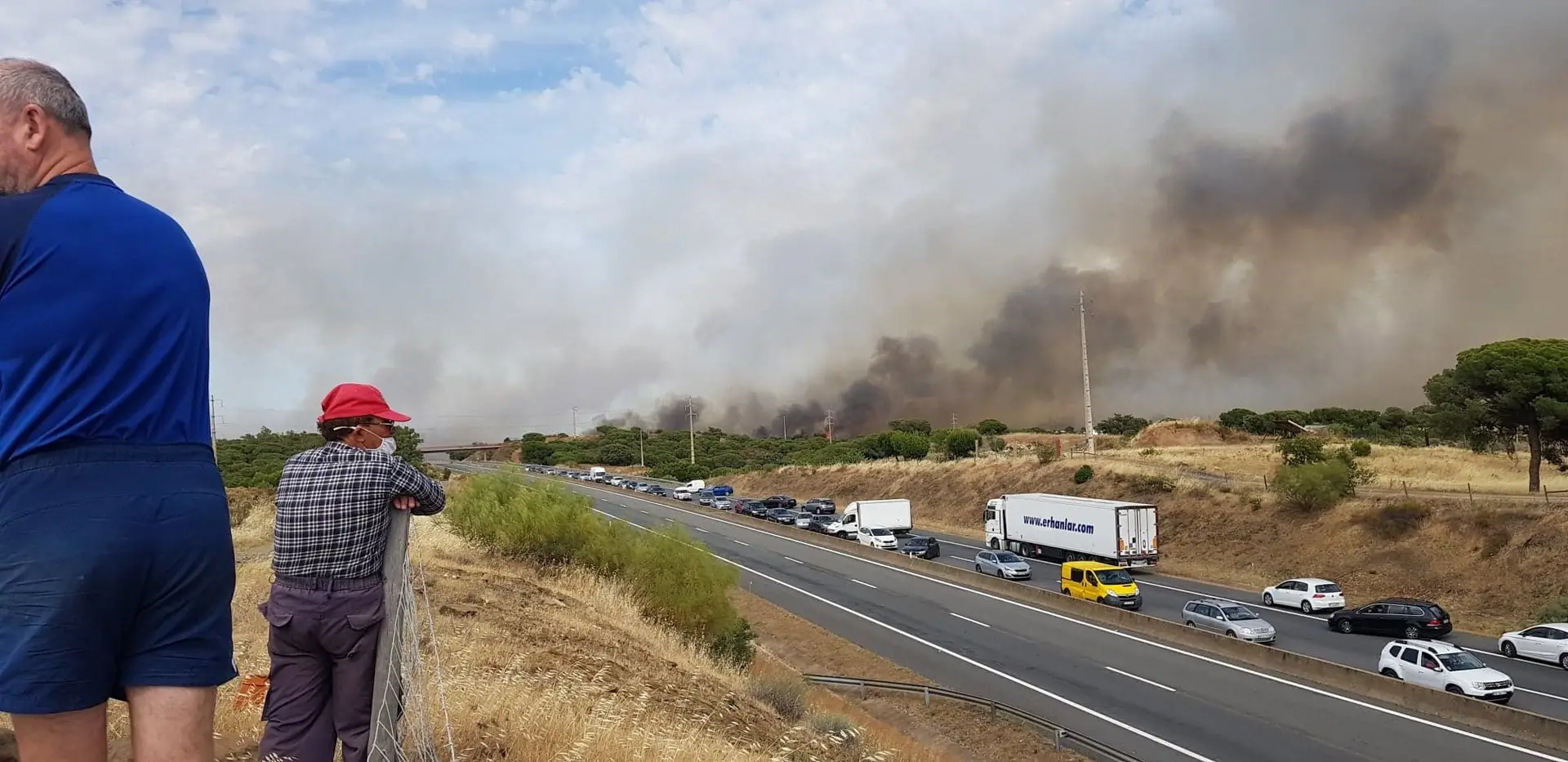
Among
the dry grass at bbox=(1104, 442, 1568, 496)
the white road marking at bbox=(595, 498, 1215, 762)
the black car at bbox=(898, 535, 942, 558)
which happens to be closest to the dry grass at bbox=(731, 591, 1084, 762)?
the white road marking at bbox=(595, 498, 1215, 762)

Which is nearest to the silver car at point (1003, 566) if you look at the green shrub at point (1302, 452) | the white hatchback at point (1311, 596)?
the white hatchback at point (1311, 596)

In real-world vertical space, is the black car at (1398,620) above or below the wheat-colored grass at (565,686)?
below

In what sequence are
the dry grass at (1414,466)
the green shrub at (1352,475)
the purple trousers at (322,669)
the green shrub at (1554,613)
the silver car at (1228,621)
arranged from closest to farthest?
the purple trousers at (322,669)
the silver car at (1228,621)
the green shrub at (1554,613)
the green shrub at (1352,475)
the dry grass at (1414,466)

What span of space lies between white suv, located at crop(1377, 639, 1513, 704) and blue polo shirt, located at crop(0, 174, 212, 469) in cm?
2639

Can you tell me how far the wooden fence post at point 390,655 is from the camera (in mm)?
4465

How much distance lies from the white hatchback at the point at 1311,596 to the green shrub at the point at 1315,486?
1059 centimetres

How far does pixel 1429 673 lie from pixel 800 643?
56.0 feet

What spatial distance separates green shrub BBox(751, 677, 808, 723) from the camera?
49.0ft

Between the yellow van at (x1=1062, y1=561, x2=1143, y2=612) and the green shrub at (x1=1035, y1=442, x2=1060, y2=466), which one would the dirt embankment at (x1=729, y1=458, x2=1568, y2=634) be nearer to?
the green shrub at (x1=1035, y1=442, x2=1060, y2=466)

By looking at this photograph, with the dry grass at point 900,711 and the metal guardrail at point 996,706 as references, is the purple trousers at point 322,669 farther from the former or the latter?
the metal guardrail at point 996,706

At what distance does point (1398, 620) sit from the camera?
95.8 feet

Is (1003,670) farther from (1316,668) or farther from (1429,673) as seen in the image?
(1429,673)

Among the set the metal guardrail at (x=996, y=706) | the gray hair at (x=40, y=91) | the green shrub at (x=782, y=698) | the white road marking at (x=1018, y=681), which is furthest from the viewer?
the white road marking at (x=1018, y=681)

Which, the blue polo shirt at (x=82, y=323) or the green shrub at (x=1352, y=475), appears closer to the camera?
the blue polo shirt at (x=82, y=323)
